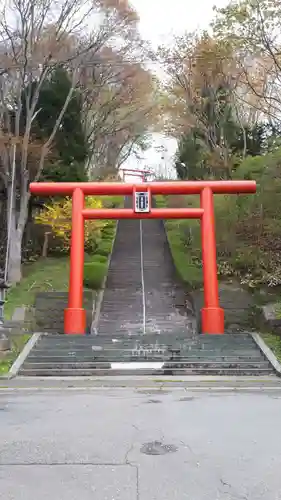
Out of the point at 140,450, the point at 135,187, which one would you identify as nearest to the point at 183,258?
the point at 135,187

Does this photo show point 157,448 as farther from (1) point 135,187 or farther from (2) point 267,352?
(1) point 135,187

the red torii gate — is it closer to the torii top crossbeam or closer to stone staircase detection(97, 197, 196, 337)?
the torii top crossbeam

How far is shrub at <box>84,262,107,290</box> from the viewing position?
2081 cm

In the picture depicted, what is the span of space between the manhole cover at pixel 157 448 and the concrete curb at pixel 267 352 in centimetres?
770

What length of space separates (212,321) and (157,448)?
11.1 metres

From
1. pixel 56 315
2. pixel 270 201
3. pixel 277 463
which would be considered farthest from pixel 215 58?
pixel 277 463

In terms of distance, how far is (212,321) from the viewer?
53.5 feet

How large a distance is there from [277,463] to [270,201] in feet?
48.3

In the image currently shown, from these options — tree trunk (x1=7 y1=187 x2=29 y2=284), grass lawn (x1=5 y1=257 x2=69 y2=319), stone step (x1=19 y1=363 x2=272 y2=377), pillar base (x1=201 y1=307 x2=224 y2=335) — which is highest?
tree trunk (x1=7 y1=187 x2=29 y2=284)

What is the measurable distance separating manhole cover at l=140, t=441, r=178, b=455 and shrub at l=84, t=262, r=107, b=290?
50.4 feet

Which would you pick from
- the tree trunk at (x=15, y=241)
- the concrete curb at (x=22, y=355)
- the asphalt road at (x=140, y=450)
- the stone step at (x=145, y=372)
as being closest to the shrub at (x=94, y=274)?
the tree trunk at (x=15, y=241)

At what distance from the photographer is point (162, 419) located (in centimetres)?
708

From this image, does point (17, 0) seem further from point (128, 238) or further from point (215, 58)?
point (128, 238)

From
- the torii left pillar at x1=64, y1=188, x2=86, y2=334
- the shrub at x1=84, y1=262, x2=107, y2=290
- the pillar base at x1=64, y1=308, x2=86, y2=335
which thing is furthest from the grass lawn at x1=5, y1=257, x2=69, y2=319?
the torii left pillar at x1=64, y1=188, x2=86, y2=334
